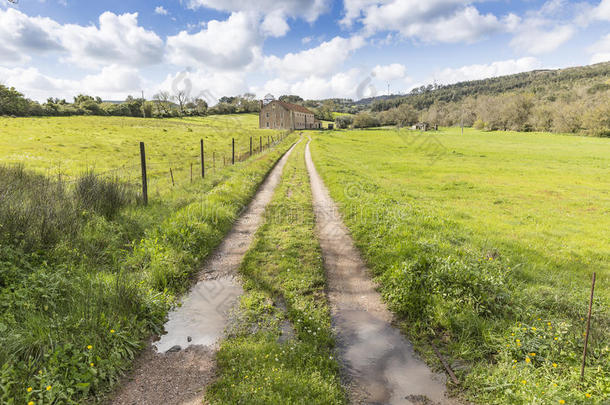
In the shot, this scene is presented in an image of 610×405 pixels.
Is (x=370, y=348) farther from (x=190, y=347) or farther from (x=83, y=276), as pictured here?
(x=83, y=276)

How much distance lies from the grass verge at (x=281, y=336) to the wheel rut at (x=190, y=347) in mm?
255

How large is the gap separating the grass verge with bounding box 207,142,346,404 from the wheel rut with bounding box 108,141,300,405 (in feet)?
0.84

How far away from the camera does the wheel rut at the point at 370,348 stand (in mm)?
4082

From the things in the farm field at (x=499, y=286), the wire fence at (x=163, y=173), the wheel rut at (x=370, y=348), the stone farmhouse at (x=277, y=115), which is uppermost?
the stone farmhouse at (x=277, y=115)

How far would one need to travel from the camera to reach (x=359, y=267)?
7.71 meters

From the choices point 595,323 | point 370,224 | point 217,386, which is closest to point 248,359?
point 217,386

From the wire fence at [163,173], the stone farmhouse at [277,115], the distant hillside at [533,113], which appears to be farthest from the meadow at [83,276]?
the distant hillside at [533,113]

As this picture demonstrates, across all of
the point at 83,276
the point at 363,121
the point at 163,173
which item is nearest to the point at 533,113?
the point at 363,121

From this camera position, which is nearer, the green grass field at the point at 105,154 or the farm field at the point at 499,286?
the farm field at the point at 499,286

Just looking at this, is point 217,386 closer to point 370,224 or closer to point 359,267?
point 359,267

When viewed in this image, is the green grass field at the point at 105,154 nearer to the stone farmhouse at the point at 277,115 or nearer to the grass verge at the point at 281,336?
the grass verge at the point at 281,336

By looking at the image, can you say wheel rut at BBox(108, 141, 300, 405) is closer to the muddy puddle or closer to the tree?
the muddy puddle

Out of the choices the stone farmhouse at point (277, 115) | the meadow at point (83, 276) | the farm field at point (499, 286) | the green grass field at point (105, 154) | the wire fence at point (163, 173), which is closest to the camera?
the meadow at point (83, 276)

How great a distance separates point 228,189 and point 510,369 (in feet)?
40.8
